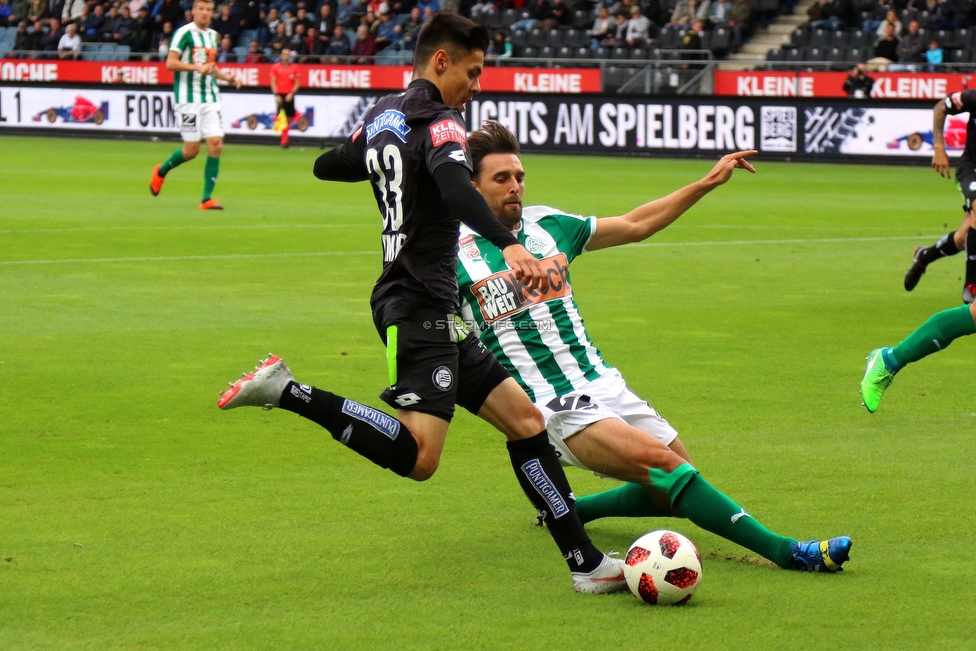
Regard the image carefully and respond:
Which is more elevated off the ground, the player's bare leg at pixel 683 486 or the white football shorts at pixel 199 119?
the player's bare leg at pixel 683 486

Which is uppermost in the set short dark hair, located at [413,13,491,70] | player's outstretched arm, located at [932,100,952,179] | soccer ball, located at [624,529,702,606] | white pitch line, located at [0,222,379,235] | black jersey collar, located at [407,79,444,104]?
short dark hair, located at [413,13,491,70]

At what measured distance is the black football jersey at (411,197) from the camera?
457 centimetres

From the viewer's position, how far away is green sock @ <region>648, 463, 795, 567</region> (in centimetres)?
474

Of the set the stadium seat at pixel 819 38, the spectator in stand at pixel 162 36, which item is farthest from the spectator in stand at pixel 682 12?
the spectator in stand at pixel 162 36

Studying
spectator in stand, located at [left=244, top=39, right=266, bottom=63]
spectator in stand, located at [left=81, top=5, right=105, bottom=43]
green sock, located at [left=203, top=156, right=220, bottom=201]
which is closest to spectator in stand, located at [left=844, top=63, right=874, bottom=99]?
green sock, located at [left=203, top=156, right=220, bottom=201]

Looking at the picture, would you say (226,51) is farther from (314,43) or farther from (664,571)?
(664,571)

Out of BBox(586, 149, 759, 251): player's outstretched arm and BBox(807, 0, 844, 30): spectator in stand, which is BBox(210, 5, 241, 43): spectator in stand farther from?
BBox(586, 149, 759, 251): player's outstretched arm

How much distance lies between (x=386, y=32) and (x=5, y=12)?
1595 cm

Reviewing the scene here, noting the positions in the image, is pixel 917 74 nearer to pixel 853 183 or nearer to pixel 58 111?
pixel 853 183

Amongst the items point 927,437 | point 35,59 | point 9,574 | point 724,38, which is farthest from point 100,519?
point 35,59

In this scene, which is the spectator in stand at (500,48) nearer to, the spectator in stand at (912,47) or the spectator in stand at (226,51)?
the spectator in stand at (226,51)

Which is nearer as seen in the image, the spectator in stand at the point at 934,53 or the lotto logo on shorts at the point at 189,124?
the lotto logo on shorts at the point at 189,124

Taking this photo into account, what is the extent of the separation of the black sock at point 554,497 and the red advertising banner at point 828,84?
77.4 feet

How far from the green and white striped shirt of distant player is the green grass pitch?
64 cm
